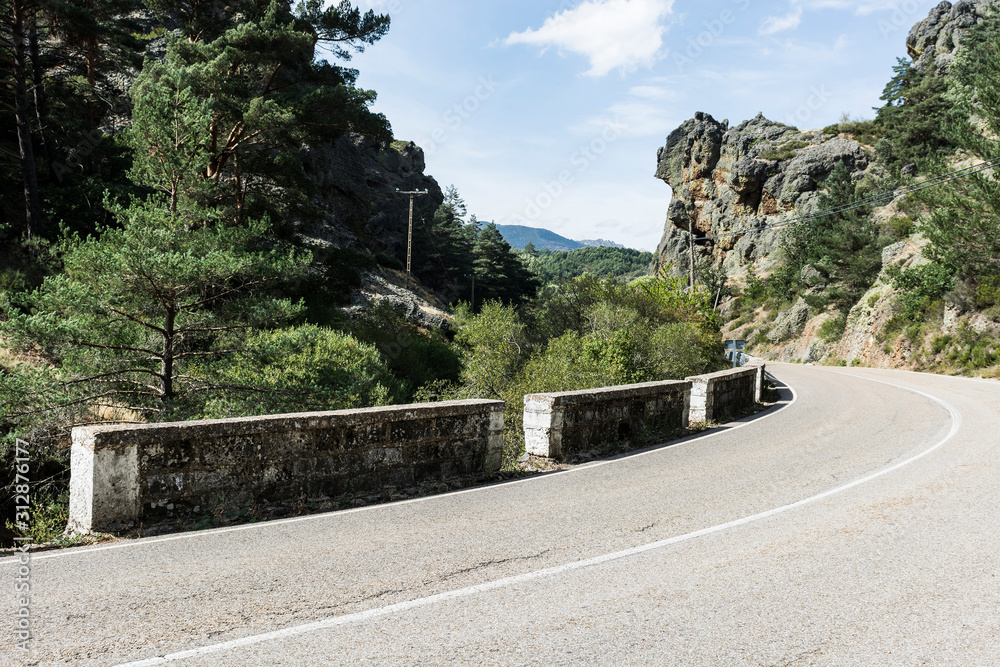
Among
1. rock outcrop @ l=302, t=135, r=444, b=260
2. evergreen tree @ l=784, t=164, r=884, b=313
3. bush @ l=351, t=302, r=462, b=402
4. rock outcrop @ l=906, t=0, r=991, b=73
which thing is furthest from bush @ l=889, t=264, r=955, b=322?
rock outcrop @ l=906, t=0, r=991, b=73

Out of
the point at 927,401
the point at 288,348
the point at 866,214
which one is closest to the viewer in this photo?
the point at 288,348

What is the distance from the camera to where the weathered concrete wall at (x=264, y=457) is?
5148 millimetres

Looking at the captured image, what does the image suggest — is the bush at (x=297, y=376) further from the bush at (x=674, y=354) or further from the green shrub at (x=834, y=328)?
the green shrub at (x=834, y=328)

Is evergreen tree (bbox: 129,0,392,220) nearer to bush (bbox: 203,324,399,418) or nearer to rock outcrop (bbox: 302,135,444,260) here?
rock outcrop (bbox: 302,135,444,260)

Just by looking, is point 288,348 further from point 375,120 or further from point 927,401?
point 927,401

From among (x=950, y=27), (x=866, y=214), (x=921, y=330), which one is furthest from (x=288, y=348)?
(x=950, y=27)

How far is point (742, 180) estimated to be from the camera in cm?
7900

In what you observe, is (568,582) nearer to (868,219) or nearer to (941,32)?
(868,219)

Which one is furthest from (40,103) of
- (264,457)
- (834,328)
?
(834,328)

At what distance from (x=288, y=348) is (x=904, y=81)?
77.2m

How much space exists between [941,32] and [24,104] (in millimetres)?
86778

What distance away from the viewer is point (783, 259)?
69125 millimetres

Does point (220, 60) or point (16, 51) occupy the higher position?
point (16, 51)

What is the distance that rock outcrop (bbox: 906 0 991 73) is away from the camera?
63.5 metres
